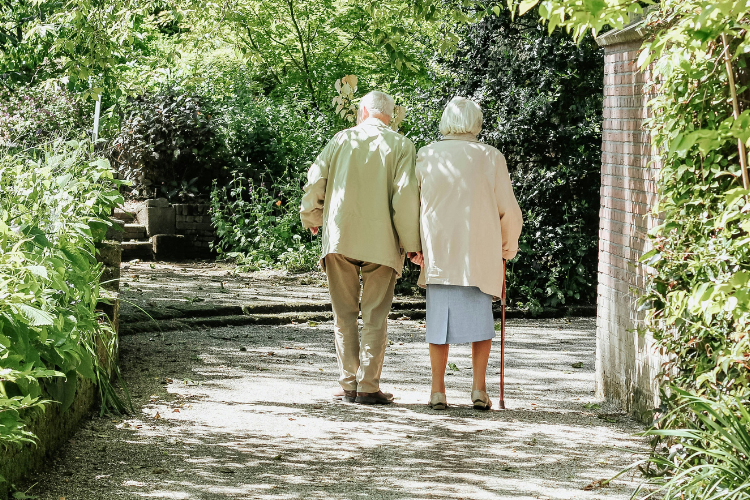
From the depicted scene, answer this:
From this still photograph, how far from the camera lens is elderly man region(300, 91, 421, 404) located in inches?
211

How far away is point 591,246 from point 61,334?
21.3 ft

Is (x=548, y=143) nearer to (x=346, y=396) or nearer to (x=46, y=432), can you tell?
(x=346, y=396)

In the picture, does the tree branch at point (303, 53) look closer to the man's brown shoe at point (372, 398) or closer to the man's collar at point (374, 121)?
the man's collar at point (374, 121)

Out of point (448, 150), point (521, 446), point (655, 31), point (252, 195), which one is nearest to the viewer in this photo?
point (655, 31)

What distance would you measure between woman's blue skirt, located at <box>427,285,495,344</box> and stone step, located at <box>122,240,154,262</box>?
7372 mm

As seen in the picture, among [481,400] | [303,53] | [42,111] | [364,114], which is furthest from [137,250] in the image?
[481,400]

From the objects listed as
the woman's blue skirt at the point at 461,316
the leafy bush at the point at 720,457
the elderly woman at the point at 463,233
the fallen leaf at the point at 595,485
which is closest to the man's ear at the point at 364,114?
the elderly woman at the point at 463,233

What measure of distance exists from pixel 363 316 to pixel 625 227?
5.48 ft

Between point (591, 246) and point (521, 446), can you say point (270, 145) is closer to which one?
point (591, 246)

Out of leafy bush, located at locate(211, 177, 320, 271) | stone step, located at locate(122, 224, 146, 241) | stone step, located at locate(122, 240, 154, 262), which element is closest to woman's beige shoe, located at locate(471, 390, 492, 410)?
leafy bush, located at locate(211, 177, 320, 271)

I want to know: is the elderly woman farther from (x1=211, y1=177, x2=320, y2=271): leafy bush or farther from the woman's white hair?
(x1=211, y1=177, x2=320, y2=271): leafy bush

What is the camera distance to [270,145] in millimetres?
12375

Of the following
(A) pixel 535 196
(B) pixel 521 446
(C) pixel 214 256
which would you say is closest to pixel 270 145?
(C) pixel 214 256

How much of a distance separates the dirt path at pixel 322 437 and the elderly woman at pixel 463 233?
0.45 meters
